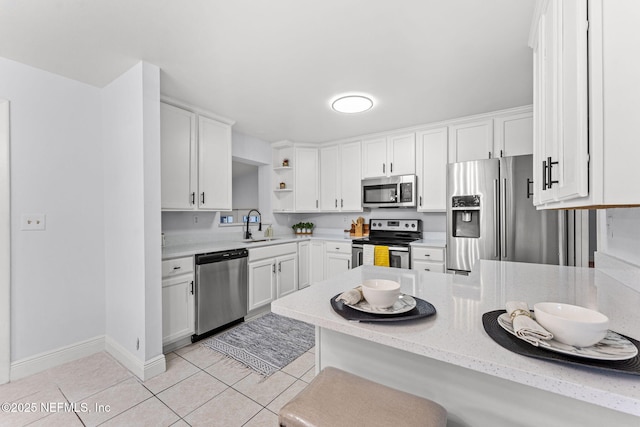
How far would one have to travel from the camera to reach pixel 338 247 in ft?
12.9

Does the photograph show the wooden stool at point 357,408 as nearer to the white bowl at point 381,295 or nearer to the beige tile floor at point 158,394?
the white bowl at point 381,295

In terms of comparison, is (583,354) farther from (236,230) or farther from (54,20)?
(236,230)

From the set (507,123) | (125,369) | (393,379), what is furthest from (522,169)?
(125,369)

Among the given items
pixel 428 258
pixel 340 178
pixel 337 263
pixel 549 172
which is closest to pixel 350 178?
pixel 340 178

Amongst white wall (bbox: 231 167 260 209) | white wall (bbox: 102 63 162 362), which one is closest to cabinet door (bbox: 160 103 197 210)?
white wall (bbox: 102 63 162 362)

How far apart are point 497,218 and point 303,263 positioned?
2.54 metres

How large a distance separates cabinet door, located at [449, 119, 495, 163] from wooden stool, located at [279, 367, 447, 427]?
3008 millimetres

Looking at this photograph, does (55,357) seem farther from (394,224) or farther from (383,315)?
(394,224)

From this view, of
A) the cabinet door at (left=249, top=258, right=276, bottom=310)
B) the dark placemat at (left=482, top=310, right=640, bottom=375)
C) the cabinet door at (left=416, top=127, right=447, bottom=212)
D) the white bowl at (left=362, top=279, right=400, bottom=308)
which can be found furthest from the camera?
the cabinet door at (left=416, top=127, right=447, bottom=212)

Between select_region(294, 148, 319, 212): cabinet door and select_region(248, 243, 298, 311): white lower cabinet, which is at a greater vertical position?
select_region(294, 148, 319, 212): cabinet door

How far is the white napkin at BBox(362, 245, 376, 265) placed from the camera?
3.53 m

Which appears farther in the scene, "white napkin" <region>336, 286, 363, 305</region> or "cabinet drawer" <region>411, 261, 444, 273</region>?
"cabinet drawer" <region>411, 261, 444, 273</region>

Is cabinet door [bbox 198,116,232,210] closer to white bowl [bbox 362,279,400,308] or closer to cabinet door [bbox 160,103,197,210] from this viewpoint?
cabinet door [bbox 160,103,197,210]

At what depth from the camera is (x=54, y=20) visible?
1.64 m
